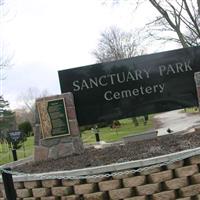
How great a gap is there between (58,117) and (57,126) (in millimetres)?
165

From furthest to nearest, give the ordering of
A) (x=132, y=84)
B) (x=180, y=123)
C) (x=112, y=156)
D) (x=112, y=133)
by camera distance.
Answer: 1. (x=112, y=133)
2. (x=180, y=123)
3. (x=132, y=84)
4. (x=112, y=156)

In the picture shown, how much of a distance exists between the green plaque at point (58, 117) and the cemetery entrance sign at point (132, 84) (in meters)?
0.63

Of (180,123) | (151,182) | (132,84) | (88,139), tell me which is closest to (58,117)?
(132,84)

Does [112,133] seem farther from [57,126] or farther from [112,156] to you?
[112,156]

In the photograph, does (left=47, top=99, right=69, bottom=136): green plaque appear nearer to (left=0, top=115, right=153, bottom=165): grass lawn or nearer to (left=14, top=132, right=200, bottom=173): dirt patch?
(left=14, top=132, right=200, bottom=173): dirt patch

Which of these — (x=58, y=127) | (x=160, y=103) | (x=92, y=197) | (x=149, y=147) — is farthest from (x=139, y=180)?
(x=160, y=103)

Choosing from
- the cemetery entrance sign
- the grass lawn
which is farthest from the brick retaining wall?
the grass lawn

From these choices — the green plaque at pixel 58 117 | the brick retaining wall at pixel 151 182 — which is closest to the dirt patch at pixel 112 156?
the green plaque at pixel 58 117

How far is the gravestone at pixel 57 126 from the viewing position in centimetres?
952

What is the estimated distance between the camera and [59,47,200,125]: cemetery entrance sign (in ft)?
33.2

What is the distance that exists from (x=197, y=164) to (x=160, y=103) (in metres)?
3.78

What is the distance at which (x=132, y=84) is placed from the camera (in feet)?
33.4

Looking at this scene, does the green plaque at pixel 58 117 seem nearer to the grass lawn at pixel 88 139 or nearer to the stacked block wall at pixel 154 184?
the stacked block wall at pixel 154 184

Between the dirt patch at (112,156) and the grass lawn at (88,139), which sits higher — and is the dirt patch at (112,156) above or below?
above
